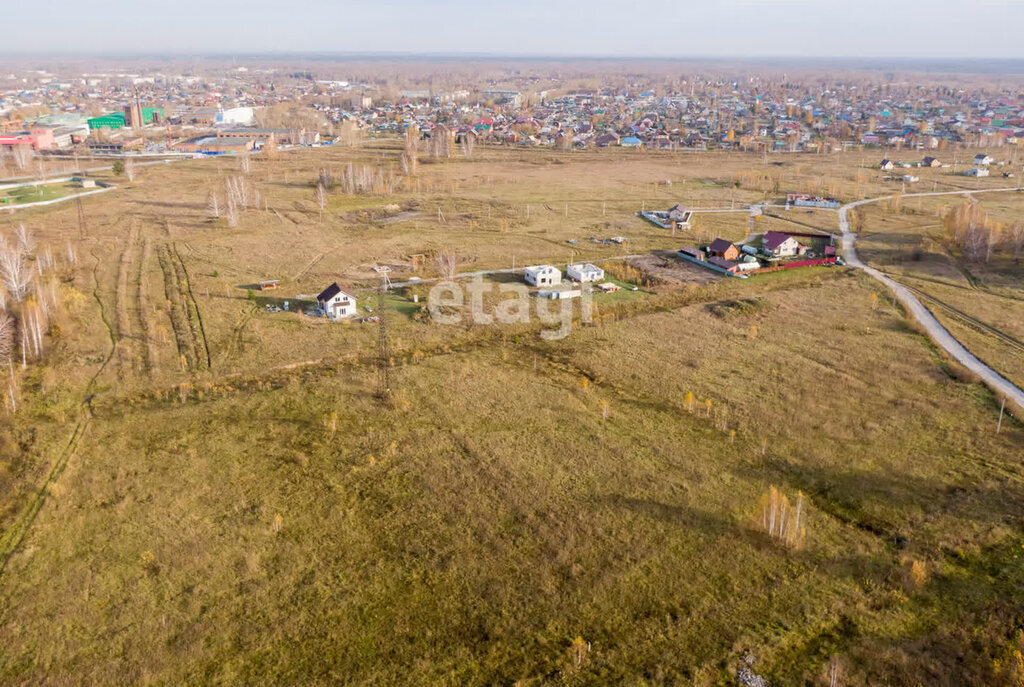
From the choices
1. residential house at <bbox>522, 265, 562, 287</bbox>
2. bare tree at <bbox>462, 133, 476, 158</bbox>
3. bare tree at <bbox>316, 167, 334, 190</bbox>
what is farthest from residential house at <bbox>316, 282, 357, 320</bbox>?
bare tree at <bbox>462, 133, 476, 158</bbox>

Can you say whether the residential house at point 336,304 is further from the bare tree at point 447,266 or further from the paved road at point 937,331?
the paved road at point 937,331

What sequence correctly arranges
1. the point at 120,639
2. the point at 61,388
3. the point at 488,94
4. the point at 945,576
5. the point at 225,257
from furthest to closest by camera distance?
the point at 488,94 < the point at 225,257 < the point at 61,388 < the point at 945,576 < the point at 120,639

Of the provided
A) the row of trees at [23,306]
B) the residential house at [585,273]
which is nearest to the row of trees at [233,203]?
the row of trees at [23,306]

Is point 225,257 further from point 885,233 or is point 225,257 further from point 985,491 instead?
point 885,233

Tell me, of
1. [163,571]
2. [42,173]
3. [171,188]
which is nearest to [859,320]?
[163,571]

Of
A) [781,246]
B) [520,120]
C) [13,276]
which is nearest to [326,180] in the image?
[13,276]
